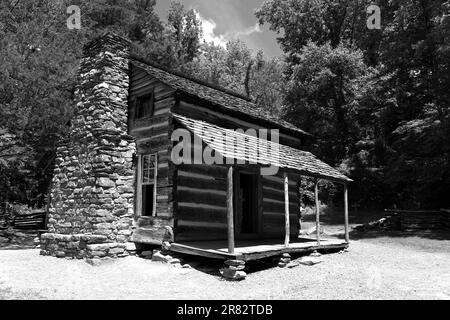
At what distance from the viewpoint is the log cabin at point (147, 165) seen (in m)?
10.4

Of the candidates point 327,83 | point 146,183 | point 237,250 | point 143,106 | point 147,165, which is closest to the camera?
point 237,250

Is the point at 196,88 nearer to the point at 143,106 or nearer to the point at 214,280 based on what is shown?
the point at 143,106

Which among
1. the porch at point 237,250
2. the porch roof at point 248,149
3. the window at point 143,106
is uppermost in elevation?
the window at point 143,106

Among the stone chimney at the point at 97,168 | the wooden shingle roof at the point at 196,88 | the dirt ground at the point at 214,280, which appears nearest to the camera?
the dirt ground at the point at 214,280

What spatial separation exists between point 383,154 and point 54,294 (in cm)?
2306

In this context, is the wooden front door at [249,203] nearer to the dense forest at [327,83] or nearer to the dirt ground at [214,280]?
the dirt ground at [214,280]

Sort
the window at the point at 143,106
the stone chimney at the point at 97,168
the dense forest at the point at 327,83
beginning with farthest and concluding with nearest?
the dense forest at the point at 327,83
the window at the point at 143,106
the stone chimney at the point at 97,168

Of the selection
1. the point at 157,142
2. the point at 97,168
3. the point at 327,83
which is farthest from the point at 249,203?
the point at 327,83

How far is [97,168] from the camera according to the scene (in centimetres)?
1079

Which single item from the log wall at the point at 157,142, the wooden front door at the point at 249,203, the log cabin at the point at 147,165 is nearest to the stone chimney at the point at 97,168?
the log cabin at the point at 147,165

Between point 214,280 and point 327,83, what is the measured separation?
801 inches

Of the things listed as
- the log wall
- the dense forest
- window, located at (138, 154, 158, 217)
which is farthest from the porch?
the dense forest

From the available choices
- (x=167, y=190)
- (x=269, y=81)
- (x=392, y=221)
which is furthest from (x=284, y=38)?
(x=167, y=190)

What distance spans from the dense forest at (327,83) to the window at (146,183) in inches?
281
